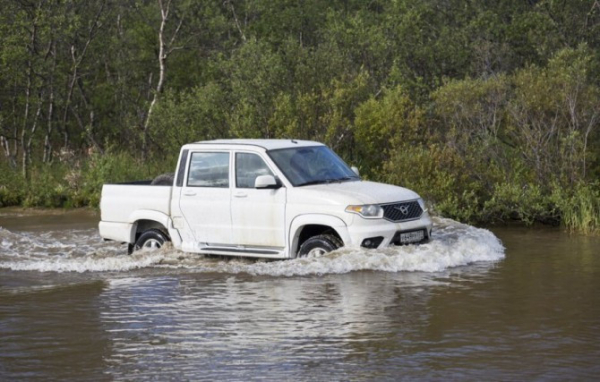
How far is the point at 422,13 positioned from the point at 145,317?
22245mm

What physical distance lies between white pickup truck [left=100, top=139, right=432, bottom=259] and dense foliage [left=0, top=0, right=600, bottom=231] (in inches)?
196

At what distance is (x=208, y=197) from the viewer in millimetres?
14266

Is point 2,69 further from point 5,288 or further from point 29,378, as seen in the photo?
point 29,378

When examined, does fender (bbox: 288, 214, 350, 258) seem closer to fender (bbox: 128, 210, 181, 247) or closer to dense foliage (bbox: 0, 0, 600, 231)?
fender (bbox: 128, 210, 181, 247)

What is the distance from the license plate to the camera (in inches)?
532

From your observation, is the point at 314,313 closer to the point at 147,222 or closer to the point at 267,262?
the point at 267,262

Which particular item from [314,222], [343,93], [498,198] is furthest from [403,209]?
[343,93]

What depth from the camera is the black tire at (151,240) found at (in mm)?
14852

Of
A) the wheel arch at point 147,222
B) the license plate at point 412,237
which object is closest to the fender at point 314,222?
the license plate at point 412,237

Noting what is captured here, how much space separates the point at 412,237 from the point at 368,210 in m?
0.82

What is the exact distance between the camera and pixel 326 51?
80.0 ft

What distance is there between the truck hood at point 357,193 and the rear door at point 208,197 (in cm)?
114

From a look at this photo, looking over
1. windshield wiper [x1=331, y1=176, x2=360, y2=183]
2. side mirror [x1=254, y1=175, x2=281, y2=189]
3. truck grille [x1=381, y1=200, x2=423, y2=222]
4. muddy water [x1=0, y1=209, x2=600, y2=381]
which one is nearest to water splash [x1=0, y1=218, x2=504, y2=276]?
muddy water [x1=0, y1=209, x2=600, y2=381]

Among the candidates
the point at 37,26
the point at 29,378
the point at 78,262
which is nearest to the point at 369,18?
the point at 37,26
